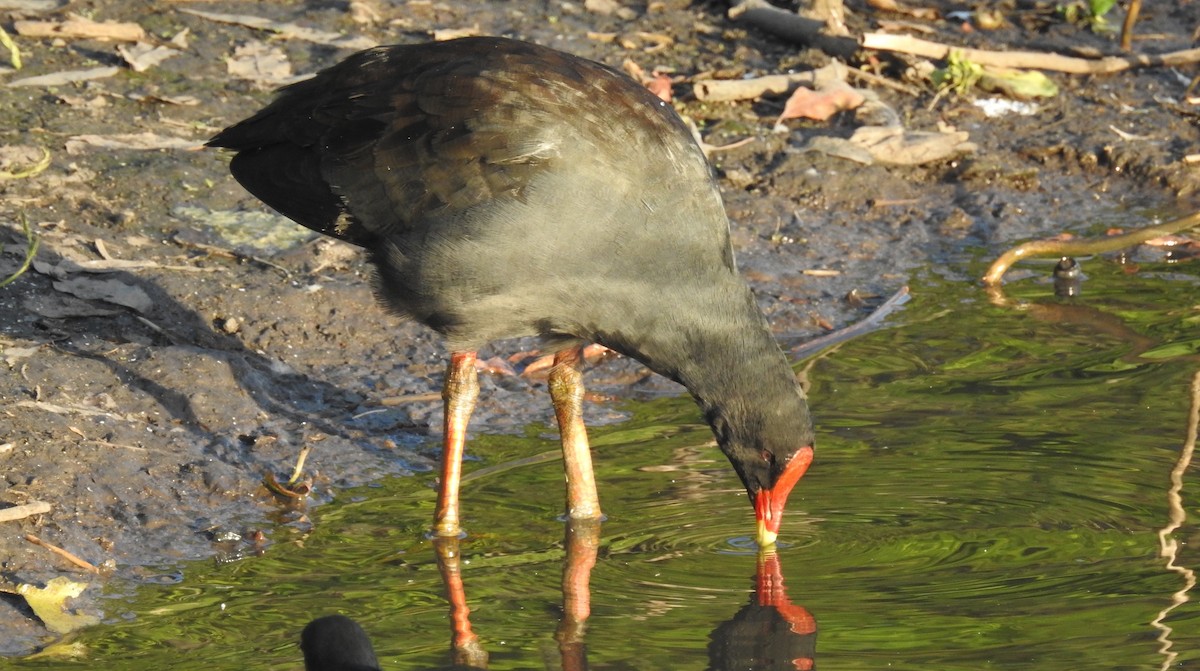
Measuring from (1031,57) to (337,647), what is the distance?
704cm

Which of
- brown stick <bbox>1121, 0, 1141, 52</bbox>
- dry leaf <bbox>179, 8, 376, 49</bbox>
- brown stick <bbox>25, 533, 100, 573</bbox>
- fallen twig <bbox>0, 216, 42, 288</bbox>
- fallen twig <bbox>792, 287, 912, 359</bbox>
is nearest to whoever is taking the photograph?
brown stick <bbox>25, 533, 100, 573</bbox>

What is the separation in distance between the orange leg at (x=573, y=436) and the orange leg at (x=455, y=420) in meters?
0.32

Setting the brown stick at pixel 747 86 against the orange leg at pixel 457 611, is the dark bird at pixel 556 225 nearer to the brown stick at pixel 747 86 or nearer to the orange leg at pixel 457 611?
the orange leg at pixel 457 611

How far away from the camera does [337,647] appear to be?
3.75m

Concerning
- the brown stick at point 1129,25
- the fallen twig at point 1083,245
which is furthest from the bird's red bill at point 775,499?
the brown stick at point 1129,25

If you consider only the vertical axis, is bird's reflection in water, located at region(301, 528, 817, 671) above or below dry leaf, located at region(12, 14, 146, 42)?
below

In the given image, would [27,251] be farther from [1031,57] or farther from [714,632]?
[1031,57]

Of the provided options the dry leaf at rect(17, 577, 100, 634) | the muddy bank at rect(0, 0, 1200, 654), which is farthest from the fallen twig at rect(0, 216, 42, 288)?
the dry leaf at rect(17, 577, 100, 634)

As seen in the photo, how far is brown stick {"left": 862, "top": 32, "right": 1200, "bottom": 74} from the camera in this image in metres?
9.34

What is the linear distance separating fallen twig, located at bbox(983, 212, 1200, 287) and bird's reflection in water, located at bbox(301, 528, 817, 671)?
3.05 m

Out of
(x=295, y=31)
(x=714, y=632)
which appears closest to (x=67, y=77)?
(x=295, y=31)

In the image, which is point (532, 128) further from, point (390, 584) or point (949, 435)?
point (949, 435)

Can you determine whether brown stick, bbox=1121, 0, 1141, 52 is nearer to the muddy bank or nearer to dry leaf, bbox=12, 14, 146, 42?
the muddy bank

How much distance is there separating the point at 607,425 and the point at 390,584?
1.70 meters
